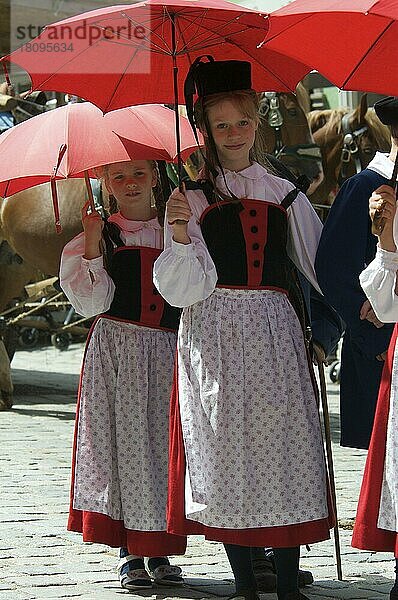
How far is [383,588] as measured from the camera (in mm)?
4500

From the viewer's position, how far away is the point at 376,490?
3.76 m

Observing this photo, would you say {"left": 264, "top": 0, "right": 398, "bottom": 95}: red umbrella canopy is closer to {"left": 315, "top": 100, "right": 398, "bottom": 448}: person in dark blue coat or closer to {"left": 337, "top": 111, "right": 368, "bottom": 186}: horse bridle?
{"left": 315, "top": 100, "right": 398, "bottom": 448}: person in dark blue coat

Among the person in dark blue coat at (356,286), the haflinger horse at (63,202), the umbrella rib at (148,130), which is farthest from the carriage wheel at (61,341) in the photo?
the person in dark blue coat at (356,286)

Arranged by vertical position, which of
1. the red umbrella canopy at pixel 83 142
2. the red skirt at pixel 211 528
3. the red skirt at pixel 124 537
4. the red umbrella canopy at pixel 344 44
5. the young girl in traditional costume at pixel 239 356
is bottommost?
the red skirt at pixel 124 537

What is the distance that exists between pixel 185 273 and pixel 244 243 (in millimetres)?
256

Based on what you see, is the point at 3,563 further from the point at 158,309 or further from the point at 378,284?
the point at 378,284

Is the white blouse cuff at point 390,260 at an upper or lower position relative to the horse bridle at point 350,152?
lower

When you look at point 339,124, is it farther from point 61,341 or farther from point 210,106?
point 210,106

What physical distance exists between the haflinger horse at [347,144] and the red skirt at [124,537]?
19.9 ft

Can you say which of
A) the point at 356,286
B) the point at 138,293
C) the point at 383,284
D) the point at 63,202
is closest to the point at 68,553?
the point at 138,293

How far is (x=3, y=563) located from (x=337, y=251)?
A: 1.81 metres

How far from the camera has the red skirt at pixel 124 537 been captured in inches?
176

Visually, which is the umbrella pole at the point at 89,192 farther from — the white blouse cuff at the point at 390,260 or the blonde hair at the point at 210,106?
the white blouse cuff at the point at 390,260

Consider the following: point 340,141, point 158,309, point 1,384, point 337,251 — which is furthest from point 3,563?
point 340,141
